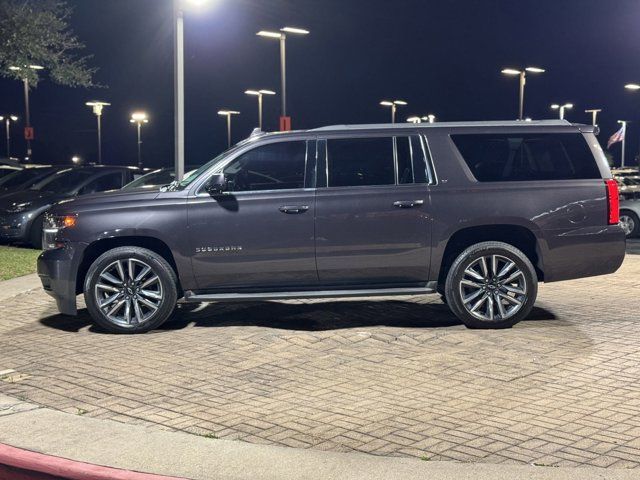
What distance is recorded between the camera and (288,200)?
9148 mm

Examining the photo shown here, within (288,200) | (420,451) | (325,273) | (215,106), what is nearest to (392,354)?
(325,273)

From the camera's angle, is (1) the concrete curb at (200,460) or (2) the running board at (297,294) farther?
(2) the running board at (297,294)

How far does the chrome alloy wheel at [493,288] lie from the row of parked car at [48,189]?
347 inches

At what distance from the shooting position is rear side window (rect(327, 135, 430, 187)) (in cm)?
930

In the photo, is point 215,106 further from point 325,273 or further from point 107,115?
point 325,273

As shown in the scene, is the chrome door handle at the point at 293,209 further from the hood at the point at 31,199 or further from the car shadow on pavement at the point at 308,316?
the hood at the point at 31,199

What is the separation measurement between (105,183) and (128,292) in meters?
10.1

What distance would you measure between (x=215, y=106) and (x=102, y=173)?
2580 inches

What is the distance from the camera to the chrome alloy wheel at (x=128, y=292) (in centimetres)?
919

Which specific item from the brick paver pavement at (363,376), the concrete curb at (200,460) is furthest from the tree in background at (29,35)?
the concrete curb at (200,460)

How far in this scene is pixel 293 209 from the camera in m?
9.12

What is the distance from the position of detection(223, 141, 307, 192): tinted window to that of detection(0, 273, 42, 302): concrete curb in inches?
147

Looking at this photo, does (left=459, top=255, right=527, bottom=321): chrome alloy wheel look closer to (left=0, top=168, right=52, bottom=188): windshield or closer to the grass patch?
the grass patch

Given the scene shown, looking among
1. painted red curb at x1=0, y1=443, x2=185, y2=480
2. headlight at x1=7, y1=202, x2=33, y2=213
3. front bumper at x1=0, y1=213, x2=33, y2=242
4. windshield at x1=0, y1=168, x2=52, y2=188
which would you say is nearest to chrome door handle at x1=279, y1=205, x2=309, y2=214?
painted red curb at x1=0, y1=443, x2=185, y2=480
